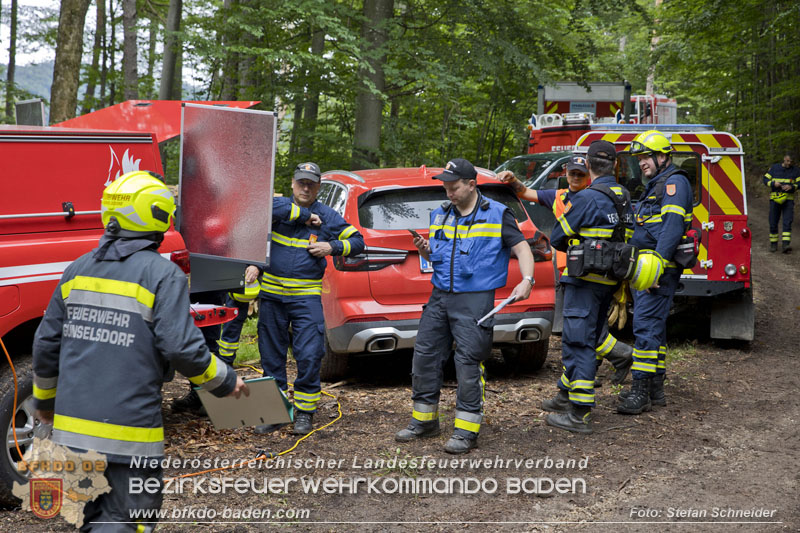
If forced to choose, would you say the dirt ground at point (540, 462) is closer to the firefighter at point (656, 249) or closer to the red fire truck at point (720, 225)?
the firefighter at point (656, 249)

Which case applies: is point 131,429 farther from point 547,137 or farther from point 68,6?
point 547,137

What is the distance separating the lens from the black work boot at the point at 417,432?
5.02m

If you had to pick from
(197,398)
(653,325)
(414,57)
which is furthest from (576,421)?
(414,57)

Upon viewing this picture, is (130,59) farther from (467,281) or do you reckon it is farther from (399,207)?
(467,281)

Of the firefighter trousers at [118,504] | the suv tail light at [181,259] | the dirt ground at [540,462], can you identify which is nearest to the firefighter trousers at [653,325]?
the dirt ground at [540,462]

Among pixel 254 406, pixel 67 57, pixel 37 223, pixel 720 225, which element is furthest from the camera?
pixel 67 57

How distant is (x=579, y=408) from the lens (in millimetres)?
5246

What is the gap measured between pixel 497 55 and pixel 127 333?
33.0ft

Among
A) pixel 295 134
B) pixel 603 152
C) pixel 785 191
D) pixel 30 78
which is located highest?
pixel 30 78

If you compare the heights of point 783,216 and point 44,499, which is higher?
point 783,216

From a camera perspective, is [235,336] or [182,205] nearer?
[182,205]

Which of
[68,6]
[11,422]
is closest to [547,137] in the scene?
[68,6]

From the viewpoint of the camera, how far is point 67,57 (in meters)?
9.46

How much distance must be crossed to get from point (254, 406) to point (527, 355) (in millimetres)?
3710
